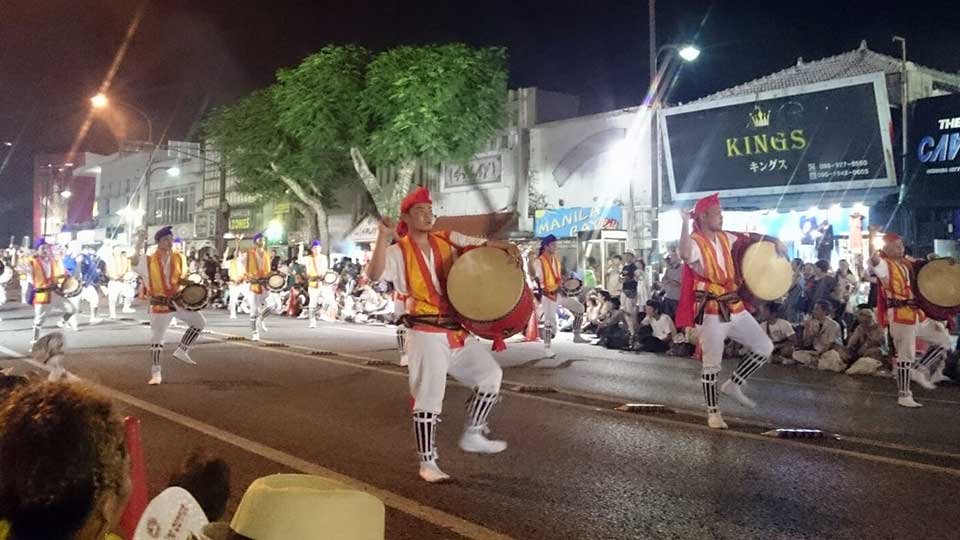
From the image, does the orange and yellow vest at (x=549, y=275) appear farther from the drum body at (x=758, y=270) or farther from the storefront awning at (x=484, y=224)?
the storefront awning at (x=484, y=224)

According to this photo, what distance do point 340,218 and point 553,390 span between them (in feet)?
106

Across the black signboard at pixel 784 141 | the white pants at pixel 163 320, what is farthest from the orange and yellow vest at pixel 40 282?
the black signboard at pixel 784 141

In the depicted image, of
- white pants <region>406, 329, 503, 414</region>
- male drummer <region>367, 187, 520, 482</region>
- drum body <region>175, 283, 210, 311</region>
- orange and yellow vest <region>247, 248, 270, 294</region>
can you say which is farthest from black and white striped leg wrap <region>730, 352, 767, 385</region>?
orange and yellow vest <region>247, 248, 270, 294</region>

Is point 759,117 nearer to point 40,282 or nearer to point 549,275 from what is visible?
point 549,275

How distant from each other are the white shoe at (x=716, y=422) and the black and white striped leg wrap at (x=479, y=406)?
2.49 metres

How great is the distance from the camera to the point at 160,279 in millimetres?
11750

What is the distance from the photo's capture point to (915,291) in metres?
9.90

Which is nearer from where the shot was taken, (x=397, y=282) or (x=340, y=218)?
(x=397, y=282)

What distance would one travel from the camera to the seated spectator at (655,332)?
16.5 m

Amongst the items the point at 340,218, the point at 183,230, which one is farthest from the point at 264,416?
the point at 183,230

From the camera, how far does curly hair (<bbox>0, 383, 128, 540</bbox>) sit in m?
1.89

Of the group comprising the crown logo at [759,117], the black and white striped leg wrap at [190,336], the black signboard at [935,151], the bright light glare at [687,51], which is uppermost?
the bright light glare at [687,51]

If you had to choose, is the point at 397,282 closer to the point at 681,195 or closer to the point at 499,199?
the point at 681,195

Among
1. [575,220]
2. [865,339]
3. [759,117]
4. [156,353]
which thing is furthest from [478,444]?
[575,220]
